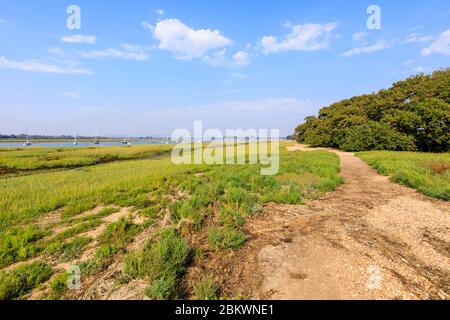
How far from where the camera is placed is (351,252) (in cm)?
469

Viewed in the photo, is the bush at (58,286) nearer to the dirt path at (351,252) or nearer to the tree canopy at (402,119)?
the dirt path at (351,252)

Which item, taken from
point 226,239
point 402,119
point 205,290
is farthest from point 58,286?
point 402,119

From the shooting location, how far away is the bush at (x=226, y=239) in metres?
5.08

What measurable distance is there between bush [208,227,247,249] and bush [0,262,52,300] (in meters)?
3.22

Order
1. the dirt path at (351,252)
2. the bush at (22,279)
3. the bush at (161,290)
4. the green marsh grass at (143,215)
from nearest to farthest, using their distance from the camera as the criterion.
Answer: the bush at (161,290) → the dirt path at (351,252) → the bush at (22,279) → the green marsh grass at (143,215)

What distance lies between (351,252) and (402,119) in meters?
35.7

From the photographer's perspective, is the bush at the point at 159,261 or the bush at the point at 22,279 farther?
the bush at the point at 159,261

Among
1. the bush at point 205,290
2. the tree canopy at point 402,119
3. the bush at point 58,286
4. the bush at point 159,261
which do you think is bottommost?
the bush at point 58,286

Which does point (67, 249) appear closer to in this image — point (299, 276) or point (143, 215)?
point (143, 215)

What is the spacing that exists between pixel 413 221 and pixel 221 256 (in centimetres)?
598

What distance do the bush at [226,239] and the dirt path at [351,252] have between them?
10.3 inches

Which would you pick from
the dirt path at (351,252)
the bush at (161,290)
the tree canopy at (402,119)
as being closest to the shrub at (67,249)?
the bush at (161,290)

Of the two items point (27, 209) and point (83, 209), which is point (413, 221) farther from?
point (27, 209)

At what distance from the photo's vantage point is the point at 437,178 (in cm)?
1103
